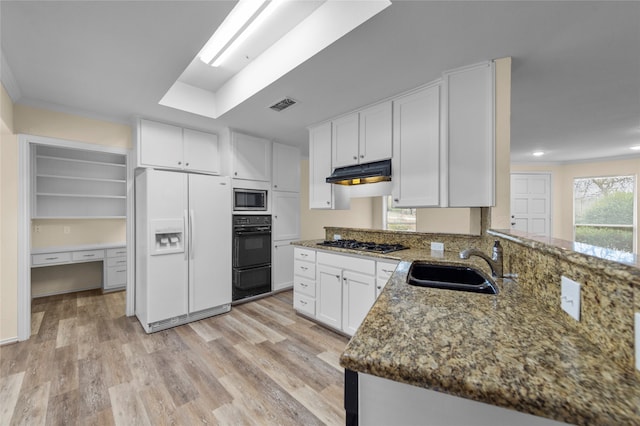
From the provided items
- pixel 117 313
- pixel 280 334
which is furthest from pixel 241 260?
pixel 117 313

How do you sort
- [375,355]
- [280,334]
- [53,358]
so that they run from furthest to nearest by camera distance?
[280,334], [53,358], [375,355]

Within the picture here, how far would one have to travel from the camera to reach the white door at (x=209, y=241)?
302cm

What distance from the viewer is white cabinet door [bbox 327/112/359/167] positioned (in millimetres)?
2821

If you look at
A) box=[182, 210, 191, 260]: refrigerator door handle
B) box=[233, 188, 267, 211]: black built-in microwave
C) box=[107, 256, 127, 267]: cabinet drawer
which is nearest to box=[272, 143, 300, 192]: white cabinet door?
box=[233, 188, 267, 211]: black built-in microwave

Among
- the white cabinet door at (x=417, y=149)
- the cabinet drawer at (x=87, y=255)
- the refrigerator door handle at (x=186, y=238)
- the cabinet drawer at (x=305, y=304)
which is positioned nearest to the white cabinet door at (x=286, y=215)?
the cabinet drawer at (x=305, y=304)

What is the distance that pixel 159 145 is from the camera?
3115 mm

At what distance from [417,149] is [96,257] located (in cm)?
468

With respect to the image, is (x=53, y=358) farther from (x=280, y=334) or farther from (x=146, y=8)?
(x=146, y=8)

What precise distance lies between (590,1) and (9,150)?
4.54 m

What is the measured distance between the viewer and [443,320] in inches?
32.9

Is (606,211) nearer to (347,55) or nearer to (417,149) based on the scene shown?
(417,149)

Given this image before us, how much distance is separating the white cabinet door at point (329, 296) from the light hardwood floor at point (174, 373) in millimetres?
152

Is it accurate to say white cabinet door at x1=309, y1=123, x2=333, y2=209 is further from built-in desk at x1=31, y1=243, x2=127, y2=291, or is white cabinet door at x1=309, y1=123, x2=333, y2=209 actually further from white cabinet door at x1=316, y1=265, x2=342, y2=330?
built-in desk at x1=31, y1=243, x2=127, y2=291

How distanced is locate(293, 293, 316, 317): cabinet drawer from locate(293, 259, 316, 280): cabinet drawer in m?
0.25
